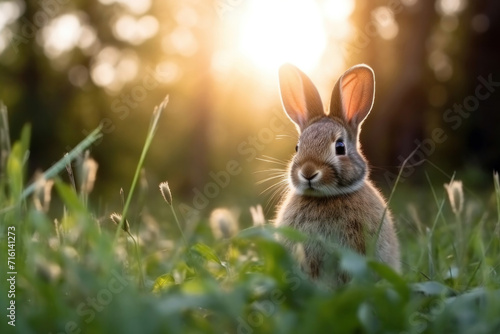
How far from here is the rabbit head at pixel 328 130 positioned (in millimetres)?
3789

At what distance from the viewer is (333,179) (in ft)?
12.4

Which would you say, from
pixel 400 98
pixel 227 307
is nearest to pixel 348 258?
pixel 227 307

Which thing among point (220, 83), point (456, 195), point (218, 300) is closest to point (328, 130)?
point (456, 195)

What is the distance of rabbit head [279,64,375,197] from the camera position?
379 cm

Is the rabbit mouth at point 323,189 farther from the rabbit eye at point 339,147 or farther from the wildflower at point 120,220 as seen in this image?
the wildflower at point 120,220

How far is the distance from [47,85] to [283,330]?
28704 millimetres

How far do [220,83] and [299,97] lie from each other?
68.8 feet

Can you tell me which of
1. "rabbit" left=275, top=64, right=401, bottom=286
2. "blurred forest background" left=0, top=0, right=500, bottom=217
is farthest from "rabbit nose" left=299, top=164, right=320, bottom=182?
"blurred forest background" left=0, top=0, right=500, bottom=217

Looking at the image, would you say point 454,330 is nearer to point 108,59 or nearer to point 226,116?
point 108,59

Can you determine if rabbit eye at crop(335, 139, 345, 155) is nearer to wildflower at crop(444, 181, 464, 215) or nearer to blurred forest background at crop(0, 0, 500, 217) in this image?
wildflower at crop(444, 181, 464, 215)

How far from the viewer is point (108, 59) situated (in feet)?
89.7

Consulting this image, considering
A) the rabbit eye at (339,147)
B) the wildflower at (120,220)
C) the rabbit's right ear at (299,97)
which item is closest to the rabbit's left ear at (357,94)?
the rabbit's right ear at (299,97)

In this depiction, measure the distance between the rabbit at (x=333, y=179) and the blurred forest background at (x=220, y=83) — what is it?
8.53 meters

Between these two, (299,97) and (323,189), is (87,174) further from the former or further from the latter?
(299,97)
